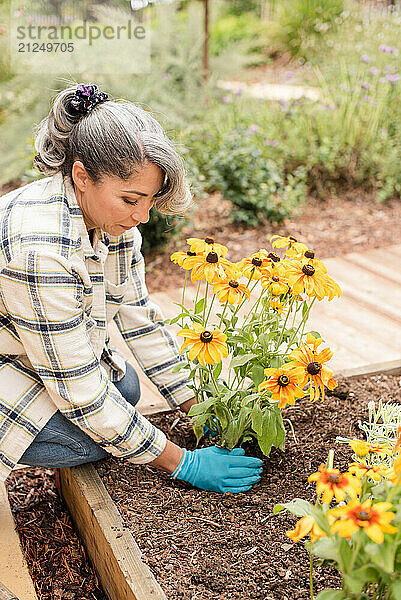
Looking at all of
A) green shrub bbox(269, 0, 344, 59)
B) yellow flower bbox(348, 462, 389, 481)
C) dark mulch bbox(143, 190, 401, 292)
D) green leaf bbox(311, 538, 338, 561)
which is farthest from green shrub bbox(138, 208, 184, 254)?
green shrub bbox(269, 0, 344, 59)

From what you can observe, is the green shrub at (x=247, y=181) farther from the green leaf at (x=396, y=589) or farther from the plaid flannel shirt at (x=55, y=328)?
the green leaf at (x=396, y=589)

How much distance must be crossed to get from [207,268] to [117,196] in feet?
0.81

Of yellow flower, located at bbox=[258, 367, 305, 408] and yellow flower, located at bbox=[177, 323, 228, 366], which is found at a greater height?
yellow flower, located at bbox=[177, 323, 228, 366]

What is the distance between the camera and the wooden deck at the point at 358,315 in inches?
91.6

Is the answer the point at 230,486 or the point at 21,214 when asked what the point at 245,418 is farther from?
the point at 21,214

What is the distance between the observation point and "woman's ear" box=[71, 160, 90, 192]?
1427 millimetres

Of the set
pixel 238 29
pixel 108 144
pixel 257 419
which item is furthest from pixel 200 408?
pixel 238 29

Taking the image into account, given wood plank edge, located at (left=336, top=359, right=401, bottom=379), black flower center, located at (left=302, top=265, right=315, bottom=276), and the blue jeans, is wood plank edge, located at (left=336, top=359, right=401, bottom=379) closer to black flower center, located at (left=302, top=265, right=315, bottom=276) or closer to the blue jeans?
black flower center, located at (left=302, top=265, right=315, bottom=276)

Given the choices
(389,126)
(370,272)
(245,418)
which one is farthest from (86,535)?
(389,126)

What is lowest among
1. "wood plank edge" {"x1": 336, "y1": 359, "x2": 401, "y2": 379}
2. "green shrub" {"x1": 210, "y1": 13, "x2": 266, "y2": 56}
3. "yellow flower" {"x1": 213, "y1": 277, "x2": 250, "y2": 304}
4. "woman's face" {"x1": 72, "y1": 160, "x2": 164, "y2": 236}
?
"green shrub" {"x1": 210, "y1": 13, "x2": 266, "y2": 56}

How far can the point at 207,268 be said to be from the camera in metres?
1.49

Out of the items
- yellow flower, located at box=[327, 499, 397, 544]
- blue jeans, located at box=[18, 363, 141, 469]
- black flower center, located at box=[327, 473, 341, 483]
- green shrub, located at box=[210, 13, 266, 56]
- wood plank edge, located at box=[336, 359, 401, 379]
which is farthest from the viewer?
green shrub, located at box=[210, 13, 266, 56]

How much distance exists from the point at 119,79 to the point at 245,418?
148 inches

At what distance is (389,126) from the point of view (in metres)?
4.38
